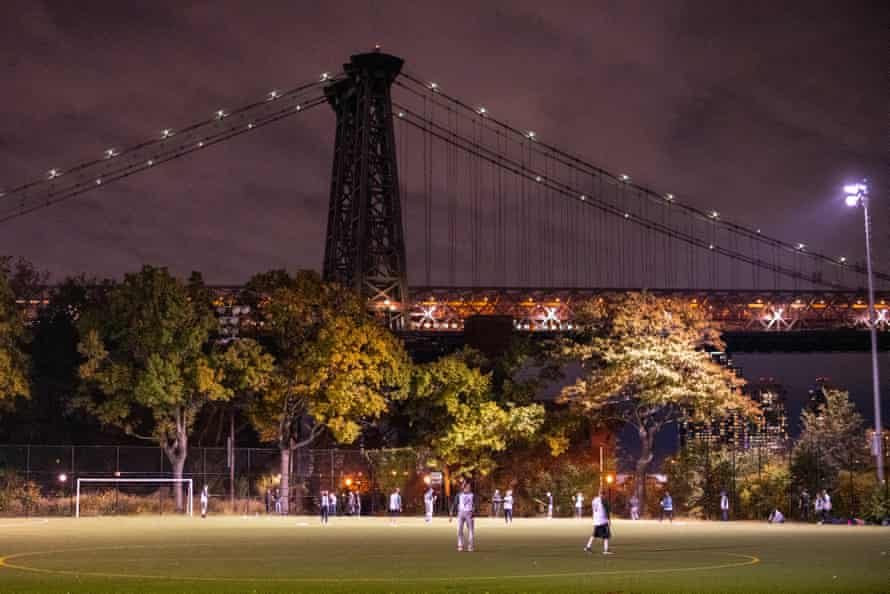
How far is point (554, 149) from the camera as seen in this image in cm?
12106

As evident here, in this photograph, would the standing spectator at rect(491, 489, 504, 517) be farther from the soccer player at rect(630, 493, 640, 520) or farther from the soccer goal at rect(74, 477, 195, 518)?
the soccer goal at rect(74, 477, 195, 518)

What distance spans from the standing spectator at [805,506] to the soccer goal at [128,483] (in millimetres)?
33226

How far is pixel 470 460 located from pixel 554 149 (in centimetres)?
4709

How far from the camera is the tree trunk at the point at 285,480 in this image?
75312 mm

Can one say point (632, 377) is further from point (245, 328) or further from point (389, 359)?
point (245, 328)

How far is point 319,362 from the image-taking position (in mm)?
78062

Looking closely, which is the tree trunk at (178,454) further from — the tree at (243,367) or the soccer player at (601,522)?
the soccer player at (601,522)

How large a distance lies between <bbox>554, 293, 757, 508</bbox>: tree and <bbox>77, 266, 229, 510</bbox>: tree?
22.7 metres

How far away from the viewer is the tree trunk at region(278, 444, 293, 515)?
75.3 metres

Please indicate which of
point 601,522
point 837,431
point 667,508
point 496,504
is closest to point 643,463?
point 496,504

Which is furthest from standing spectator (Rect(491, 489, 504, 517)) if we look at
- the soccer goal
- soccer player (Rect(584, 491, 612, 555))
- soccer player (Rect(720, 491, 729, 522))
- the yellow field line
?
the yellow field line

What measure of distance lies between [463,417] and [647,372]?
12849mm

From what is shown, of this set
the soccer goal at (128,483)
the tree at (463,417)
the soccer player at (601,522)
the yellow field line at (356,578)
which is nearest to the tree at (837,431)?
the tree at (463,417)

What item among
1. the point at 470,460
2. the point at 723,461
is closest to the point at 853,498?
the point at 723,461
